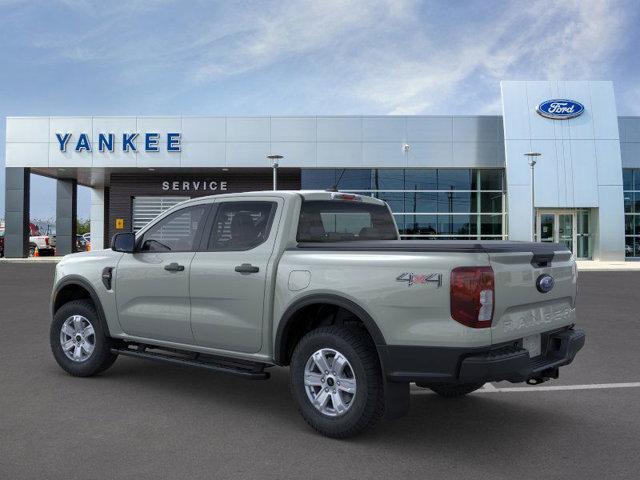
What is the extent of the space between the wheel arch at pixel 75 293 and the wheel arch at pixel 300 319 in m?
2.18

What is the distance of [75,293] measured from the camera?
6777mm

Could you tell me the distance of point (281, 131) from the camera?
99.2ft

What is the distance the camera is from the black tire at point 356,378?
13.9 feet

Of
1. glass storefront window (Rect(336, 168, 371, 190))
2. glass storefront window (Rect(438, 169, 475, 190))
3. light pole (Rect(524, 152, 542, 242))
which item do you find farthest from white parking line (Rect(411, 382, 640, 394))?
glass storefront window (Rect(438, 169, 475, 190))

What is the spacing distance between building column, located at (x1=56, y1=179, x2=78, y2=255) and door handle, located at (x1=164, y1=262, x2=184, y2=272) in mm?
33334

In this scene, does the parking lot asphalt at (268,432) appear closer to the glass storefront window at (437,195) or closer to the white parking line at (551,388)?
the white parking line at (551,388)

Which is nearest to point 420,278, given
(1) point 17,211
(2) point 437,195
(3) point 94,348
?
(3) point 94,348

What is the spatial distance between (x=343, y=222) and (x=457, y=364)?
198 cm

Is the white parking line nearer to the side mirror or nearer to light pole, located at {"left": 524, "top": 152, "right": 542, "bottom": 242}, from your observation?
the side mirror

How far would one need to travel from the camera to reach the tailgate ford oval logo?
4383 millimetres

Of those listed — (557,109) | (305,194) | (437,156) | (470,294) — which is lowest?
(470,294)

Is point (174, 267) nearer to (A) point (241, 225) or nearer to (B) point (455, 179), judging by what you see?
(A) point (241, 225)

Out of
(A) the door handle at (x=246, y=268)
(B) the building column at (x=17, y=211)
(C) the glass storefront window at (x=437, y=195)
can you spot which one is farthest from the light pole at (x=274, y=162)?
(A) the door handle at (x=246, y=268)

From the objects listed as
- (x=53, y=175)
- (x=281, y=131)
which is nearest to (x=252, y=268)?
(x=281, y=131)
